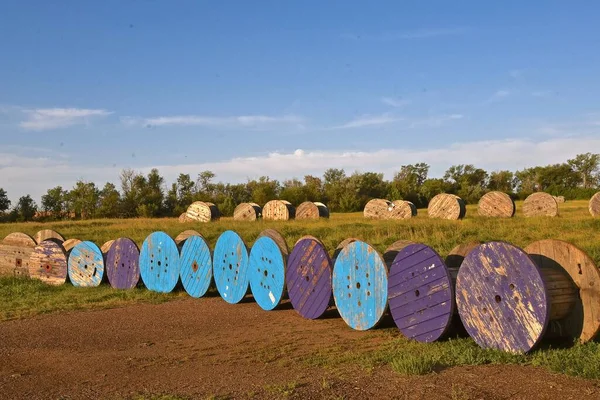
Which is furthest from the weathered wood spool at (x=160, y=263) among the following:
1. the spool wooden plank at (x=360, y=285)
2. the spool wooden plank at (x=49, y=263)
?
the spool wooden plank at (x=360, y=285)

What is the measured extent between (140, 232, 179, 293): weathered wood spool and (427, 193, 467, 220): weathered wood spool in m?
16.8

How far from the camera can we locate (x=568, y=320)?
647 centimetres

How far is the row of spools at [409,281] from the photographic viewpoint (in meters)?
6.23

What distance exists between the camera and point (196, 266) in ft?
36.8

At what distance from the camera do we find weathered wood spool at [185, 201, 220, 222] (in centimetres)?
2970

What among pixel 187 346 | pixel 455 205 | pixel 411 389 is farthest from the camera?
pixel 455 205

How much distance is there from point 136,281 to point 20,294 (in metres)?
2.38

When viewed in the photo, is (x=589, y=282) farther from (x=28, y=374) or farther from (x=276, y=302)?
(x=28, y=374)

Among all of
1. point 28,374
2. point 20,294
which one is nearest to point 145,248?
point 20,294

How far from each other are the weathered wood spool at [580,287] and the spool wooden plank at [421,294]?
1.13 meters

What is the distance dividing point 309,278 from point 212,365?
2949 millimetres

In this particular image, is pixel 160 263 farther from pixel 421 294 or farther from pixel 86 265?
pixel 421 294

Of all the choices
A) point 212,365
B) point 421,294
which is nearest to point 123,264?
point 212,365

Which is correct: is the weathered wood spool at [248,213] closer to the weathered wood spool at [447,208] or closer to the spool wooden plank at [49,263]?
the weathered wood spool at [447,208]
